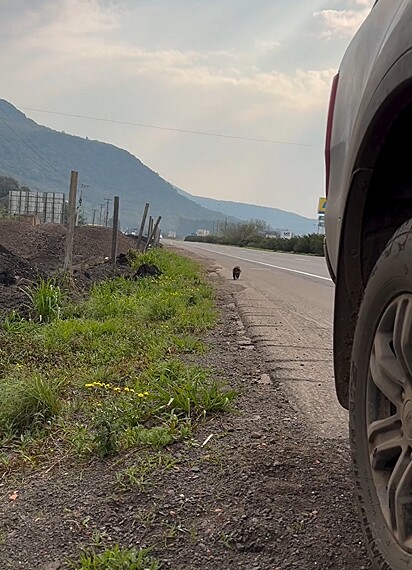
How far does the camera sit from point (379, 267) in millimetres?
1761

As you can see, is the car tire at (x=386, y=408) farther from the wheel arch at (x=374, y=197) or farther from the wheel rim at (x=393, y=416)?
the wheel arch at (x=374, y=197)

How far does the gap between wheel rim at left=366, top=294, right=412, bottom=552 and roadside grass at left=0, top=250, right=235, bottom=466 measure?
1470 millimetres

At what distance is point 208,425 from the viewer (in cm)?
358

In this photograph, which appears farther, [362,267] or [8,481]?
[8,481]

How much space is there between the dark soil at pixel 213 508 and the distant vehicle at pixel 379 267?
0.53 meters

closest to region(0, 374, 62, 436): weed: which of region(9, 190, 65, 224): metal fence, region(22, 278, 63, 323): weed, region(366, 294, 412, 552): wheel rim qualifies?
region(366, 294, 412, 552): wheel rim

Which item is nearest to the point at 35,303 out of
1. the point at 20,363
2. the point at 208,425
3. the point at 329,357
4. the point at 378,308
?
the point at 20,363

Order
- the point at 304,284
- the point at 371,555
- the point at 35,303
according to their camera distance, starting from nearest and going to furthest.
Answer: the point at 371,555, the point at 35,303, the point at 304,284

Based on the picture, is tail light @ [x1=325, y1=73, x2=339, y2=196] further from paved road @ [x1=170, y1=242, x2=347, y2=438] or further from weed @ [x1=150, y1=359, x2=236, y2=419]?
weed @ [x1=150, y1=359, x2=236, y2=419]

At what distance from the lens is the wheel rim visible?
1.58m

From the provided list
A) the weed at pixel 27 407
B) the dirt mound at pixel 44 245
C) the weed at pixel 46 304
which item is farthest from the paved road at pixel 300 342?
the dirt mound at pixel 44 245

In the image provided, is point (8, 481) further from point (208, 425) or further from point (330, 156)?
point (330, 156)

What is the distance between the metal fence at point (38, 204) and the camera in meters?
76.2

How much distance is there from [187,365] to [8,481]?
2111mm
